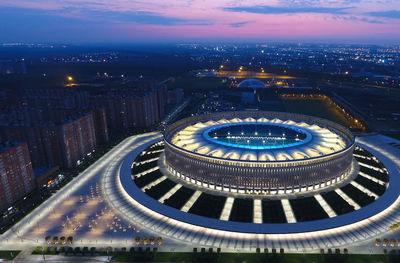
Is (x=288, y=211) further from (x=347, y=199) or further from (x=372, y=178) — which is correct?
(x=372, y=178)

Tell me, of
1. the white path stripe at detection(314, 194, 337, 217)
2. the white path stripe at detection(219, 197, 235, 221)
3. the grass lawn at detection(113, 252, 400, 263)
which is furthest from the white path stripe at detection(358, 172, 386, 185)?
the white path stripe at detection(219, 197, 235, 221)

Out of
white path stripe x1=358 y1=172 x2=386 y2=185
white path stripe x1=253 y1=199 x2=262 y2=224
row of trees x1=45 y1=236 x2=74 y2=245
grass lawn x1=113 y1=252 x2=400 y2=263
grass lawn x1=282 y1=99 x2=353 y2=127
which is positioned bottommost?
grass lawn x1=113 y1=252 x2=400 y2=263

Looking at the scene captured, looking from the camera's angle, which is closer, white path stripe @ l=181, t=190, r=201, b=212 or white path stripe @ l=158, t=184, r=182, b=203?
white path stripe @ l=181, t=190, r=201, b=212

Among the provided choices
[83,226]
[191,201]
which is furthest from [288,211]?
[83,226]

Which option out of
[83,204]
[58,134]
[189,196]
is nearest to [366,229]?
[189,196]

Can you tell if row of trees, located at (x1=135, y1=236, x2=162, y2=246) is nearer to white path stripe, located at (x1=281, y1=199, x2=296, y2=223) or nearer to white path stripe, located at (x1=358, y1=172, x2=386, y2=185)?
white path stripe, located at (x1=281, y1=199, x2=296, y2=223)

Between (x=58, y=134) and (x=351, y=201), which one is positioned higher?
(x=58, y=134)

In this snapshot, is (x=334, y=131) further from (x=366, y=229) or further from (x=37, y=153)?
(x=37, y=153)
